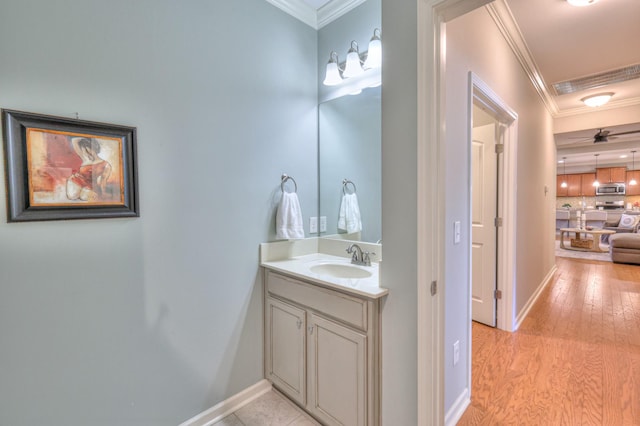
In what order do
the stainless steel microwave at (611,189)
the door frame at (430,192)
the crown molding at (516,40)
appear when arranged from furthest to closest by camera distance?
the stainless steel microwave at (611,189) → the crown molding at (516,40) → the door frame at (430,192)

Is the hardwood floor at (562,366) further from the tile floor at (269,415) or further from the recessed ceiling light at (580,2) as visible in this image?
the recessed ceiling light at (580,2)

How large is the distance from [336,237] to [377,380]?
1090mm

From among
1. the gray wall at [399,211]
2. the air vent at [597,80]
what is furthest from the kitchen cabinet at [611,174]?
the gray wall at [399,211]

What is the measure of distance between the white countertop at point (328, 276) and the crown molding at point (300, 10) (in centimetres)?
177

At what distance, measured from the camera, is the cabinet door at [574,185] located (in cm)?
1097

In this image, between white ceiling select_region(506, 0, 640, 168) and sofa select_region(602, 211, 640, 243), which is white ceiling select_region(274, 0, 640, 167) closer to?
white ceiling select_region(506, 0, 640, 168)

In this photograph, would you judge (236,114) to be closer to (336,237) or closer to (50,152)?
(50,152)

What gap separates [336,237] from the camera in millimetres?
2291

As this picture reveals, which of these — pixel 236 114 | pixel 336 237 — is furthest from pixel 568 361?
pixel 236 114

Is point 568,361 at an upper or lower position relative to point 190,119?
lower

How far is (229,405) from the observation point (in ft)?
5.85

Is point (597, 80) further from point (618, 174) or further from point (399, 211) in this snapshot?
point (618, 174)

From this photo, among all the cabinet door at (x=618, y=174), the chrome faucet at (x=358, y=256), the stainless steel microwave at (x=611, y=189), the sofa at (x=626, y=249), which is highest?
the cabinet door at (x=618, y=174)

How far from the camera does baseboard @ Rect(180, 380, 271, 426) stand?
5.45 feet
